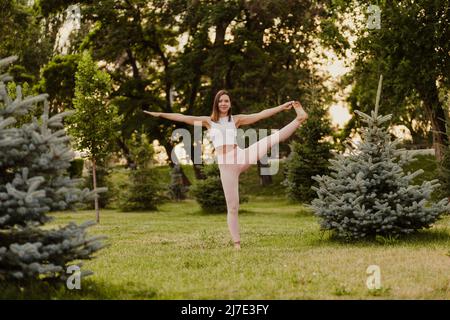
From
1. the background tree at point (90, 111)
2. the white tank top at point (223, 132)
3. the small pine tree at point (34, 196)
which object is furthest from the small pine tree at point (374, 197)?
the background tree at point (90, 111)

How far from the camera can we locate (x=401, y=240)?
399 inches

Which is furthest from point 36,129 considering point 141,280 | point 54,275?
Answer: point 141,280

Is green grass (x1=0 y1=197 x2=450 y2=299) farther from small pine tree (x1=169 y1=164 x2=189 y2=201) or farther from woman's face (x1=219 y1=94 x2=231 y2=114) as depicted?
small pine tree (x1=169 y1=164 x2=189 y2=201)

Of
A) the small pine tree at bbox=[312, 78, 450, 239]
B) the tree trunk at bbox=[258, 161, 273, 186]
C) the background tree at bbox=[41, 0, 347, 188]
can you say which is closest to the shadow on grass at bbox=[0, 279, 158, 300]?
the small pine tree at bbox=[312, 78, 450, 239]

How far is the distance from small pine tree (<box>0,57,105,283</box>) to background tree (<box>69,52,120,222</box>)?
37.5 feet

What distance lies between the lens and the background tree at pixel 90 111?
17.4m

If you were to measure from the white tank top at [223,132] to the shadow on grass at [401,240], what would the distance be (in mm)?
2537

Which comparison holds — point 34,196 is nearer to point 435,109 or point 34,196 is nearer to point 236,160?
point 236,160

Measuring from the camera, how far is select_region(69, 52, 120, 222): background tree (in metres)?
17.4

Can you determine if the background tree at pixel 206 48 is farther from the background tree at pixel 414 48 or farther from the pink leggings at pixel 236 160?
the pink leggings at pixel 236 160

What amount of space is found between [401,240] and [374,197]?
2.89ft

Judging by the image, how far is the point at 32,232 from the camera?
5996mm

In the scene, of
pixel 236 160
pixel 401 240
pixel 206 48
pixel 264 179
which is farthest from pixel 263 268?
pixel 264 179

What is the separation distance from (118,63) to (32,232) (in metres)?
28.2
